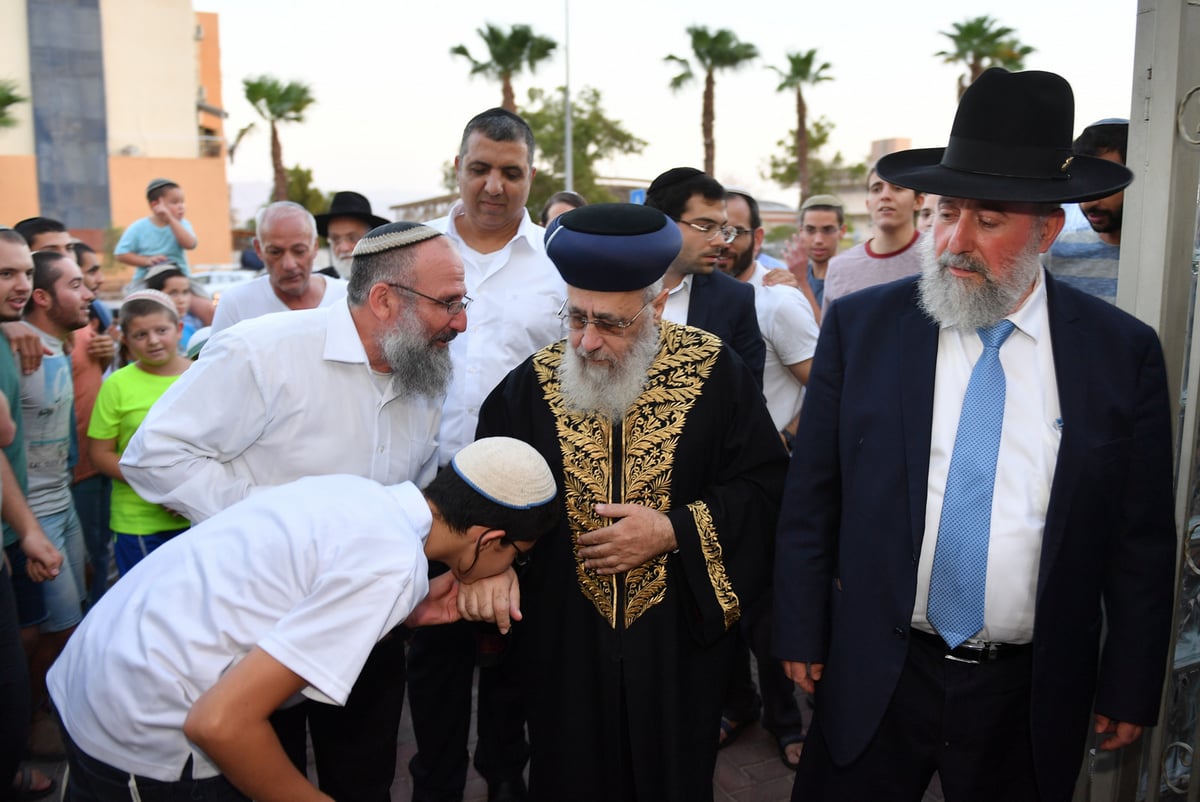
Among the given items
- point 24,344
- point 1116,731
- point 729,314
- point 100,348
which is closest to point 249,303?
point 100,348

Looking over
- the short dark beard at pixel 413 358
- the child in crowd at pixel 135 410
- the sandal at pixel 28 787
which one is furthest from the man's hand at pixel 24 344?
the short dark beard at pixel 413 358

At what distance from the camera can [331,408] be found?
9.04 ft

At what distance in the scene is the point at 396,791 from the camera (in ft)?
11.9

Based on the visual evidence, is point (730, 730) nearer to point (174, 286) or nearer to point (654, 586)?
point (654, 586)

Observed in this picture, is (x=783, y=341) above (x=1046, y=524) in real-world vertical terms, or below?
above

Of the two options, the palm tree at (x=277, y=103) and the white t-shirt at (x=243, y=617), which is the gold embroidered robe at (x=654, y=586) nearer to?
the white t-shirt at (x=243, y=617)

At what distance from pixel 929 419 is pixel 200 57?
152ft

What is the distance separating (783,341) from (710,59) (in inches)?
1139

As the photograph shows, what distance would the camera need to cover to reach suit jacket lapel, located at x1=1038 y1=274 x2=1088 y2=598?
2.11m

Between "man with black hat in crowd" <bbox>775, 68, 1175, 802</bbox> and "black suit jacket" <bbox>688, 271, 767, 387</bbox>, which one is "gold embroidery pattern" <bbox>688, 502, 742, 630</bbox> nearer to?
"man with black hat in crowd" <bbox>775, 68, 1175, 802</bbox>

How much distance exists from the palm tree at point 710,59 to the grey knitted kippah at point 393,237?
92.2 feet

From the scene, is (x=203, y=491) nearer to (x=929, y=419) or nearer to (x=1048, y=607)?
(x=929, y=419)

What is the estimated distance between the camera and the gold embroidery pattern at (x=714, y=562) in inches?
104

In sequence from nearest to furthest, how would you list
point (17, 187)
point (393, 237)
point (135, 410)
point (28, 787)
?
point (393, 237) < point (28, 787) < point (135, 410) < point (17, 187)
